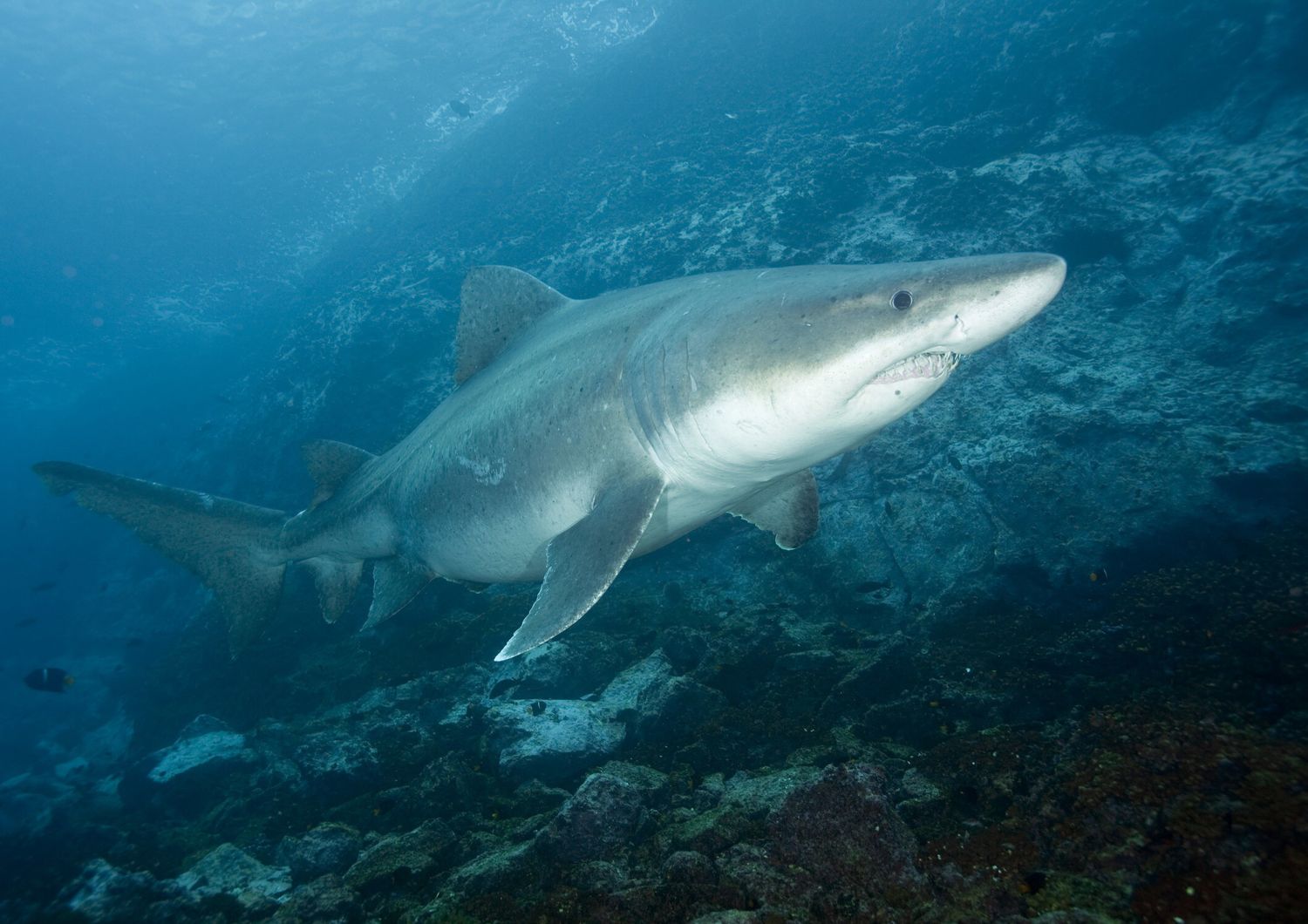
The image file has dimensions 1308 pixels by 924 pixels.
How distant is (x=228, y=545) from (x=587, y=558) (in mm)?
4983

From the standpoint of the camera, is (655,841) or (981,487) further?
(981,487)

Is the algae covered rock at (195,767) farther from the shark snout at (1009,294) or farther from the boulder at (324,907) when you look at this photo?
the shark snout at (1009,294)

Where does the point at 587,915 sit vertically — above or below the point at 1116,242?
above

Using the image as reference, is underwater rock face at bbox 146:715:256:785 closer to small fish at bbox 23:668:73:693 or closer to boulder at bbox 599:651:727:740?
small fish at bbox 23:668:73:693

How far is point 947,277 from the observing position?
230cm

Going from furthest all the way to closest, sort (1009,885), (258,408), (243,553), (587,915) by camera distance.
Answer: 1. (258,408)
2. (243,553)
3. (587,915)
4. (1009,885)

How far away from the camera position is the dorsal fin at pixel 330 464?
591 centimetres

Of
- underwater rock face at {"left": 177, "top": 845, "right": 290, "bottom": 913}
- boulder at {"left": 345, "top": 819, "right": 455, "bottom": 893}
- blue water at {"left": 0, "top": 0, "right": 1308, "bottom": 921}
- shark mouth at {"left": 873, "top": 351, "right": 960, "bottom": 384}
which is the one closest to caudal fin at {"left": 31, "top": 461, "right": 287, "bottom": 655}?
underwater rock face at {"left": 177, "top": 845, "right": 290, "bottom": 913}

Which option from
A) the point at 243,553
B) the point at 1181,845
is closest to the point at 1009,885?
the point at 1181,845

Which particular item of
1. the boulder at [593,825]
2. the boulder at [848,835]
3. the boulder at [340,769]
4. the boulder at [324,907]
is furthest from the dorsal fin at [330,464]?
the boulder at [848,835]

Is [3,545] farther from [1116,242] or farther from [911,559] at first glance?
[1116,242]

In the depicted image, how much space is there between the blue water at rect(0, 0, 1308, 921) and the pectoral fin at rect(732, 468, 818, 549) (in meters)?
1.16

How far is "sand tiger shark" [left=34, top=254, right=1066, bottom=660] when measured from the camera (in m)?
2.50

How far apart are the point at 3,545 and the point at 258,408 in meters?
46.1
